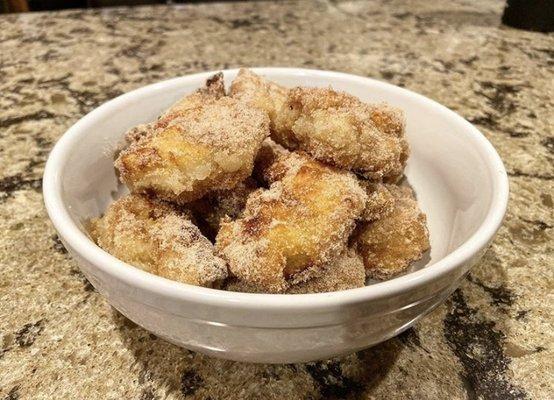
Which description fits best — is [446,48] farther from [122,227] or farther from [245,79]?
[122,227]

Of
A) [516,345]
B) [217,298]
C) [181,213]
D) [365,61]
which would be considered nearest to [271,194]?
[181,213]

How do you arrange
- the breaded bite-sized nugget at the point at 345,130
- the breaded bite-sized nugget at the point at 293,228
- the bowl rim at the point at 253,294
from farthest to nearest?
the breaded bite-sized nugget at the point at 345,130 → the breaded bite-sized nugget at the point at 293,228 → the bowl rim at the point at 253,294

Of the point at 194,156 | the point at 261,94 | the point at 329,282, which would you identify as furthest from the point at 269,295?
the point at 261,94

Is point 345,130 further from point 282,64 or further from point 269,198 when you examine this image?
point 282,64

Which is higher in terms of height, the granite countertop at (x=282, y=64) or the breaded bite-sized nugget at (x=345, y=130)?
the breaded bite-sized nugget at (x=345, y=130)

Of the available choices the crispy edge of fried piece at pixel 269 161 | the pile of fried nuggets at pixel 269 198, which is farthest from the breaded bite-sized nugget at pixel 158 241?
the crispy edge of fried piece at pixel 269 161

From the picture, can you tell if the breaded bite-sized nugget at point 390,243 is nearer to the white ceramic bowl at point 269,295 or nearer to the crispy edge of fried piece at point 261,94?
the white ceramic bowl at point 269,295

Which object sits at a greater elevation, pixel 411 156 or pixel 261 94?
pixel 261 94

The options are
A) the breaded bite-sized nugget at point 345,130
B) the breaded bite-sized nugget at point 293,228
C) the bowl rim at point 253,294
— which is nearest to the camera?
the bowl rim at point 253,294

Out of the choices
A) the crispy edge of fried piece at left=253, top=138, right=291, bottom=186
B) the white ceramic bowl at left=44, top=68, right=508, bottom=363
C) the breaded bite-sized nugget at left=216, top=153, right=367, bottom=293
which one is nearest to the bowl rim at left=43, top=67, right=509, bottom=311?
the white ceramic bowl at left=44, top=68, right=508, bottom=363
